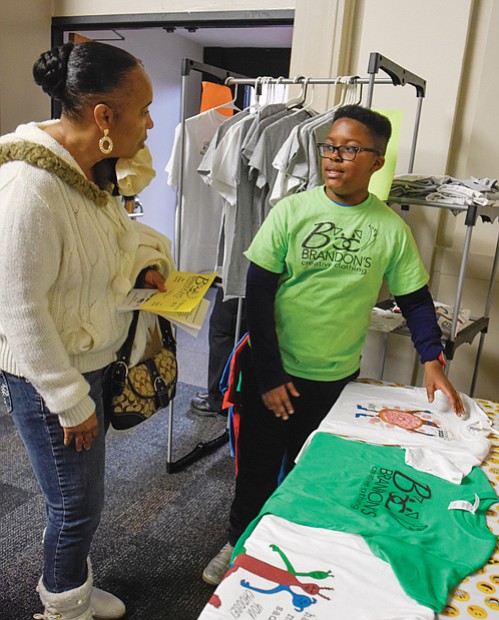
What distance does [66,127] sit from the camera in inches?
43.4

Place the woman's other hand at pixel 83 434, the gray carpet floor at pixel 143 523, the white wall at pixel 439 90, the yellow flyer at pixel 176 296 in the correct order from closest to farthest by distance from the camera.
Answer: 1. the woman's other hand at pixel 83 434
2. the yellow flyer at pixel 176 296
3. the gray carpet floor at pixel 143 523
4. the white wall at pixel 439 90

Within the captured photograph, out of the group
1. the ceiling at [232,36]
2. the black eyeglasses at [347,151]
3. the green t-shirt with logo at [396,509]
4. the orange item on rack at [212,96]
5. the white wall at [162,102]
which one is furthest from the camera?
the white wall at [162,102]

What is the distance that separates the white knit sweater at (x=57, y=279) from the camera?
1.00 meters

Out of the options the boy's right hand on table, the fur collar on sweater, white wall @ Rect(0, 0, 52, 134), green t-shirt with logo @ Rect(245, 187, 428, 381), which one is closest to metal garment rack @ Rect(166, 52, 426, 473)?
green t-shirt with logo @ Rect(245, 187, 428, 381)

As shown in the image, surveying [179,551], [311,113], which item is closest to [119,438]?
[179,551]

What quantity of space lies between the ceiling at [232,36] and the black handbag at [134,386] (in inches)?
158

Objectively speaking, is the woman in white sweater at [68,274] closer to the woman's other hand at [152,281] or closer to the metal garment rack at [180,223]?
the woman's other hand at [152,281]

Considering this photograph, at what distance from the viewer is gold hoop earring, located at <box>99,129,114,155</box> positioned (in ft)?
3.59

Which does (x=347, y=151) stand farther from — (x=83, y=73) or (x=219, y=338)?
(x=219, y=338)

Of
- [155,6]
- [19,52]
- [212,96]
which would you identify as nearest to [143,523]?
[212,96]

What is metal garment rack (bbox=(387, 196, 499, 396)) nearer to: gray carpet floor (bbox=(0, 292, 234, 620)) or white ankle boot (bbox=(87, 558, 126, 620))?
gray carpet floor (bbox=(0, 292, 234, 620))

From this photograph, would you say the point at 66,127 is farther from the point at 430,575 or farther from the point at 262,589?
the point at 430,575

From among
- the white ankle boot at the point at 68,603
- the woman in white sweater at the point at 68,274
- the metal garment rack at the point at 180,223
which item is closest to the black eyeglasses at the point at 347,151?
the woman in white sweater at the point at 68,274

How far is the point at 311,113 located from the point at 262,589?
1.76 m
